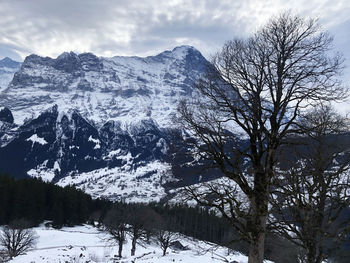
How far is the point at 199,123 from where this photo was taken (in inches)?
412

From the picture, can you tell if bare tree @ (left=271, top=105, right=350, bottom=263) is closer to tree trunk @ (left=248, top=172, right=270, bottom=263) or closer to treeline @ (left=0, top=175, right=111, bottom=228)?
tree trunk @ (left=248, top=172, right=270, bottom=263)

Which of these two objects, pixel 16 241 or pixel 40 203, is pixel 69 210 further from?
pixel 16 241

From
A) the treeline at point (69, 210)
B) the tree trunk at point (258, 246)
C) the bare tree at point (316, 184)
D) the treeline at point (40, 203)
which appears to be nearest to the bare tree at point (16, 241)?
the treeline at point (69, 210)

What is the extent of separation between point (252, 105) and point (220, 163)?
2.13 meters

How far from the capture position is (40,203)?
96812 millimetres

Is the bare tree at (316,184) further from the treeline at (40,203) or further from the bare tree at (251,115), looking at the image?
the treeline at (40,203)

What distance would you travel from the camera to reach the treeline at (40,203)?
88100 mm

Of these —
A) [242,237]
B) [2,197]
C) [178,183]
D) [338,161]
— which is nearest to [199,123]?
[178,183]

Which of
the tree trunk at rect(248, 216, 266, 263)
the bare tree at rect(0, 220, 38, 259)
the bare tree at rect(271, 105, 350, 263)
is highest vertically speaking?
the bare tree at rect(271, 105, 350, 263)

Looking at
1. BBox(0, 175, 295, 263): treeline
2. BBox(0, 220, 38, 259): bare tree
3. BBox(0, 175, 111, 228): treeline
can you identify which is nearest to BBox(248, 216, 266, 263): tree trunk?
BBox(0, 220, 38, 259): bare tree

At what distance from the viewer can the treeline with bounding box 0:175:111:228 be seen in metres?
88.1

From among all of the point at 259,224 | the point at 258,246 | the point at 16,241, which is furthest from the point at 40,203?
the point at 259,224

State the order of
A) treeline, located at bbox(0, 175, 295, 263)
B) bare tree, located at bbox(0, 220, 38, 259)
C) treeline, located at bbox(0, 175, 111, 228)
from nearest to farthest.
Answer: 1. bare tree, located at bbox(0, 220, 38, 259)
2. treeline, located at bbox(0, 175, 295, 263)
3. treeline, located at bbox(0, 175, 111, 228)

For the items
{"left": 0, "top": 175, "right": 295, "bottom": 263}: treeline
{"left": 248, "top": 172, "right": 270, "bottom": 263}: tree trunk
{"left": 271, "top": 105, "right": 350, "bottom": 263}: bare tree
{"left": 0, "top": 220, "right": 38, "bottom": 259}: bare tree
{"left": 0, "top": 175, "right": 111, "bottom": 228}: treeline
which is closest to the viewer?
{"left": 248, "top": 172, "right": 270, "bottom": 263}: tree trunk
